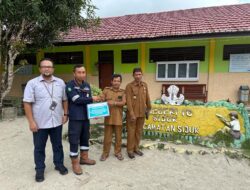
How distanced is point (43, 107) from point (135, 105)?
171 centimetres

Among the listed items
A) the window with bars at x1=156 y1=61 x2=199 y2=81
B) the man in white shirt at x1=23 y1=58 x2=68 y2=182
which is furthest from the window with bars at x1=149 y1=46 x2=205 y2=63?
the man in white shirt at x1=23 y1=58 x2=68 y2=182

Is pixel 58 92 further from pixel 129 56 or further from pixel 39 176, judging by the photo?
pixel 129 56

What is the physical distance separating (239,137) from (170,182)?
7.61 feet

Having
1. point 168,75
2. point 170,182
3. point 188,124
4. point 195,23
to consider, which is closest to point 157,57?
point 168,75

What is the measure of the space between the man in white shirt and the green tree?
13.7 ft

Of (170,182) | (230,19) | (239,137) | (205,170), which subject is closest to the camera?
(170,182)

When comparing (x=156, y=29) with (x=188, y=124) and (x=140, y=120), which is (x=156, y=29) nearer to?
(x=188, y=124)

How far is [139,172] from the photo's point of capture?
4121mm

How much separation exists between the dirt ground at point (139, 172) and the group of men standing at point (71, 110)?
195 mm

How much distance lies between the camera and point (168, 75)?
35.5 feet

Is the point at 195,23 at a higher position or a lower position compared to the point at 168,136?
higher

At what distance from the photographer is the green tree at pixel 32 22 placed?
714 cm

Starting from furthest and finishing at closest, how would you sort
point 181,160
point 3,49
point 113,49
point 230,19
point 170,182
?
point 113,49 → point 230,19 → point 3,49 → point 181,160 → point 170,182

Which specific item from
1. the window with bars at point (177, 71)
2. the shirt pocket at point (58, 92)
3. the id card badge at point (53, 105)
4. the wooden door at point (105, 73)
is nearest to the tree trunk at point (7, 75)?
the wooden door at point (105, 73)
